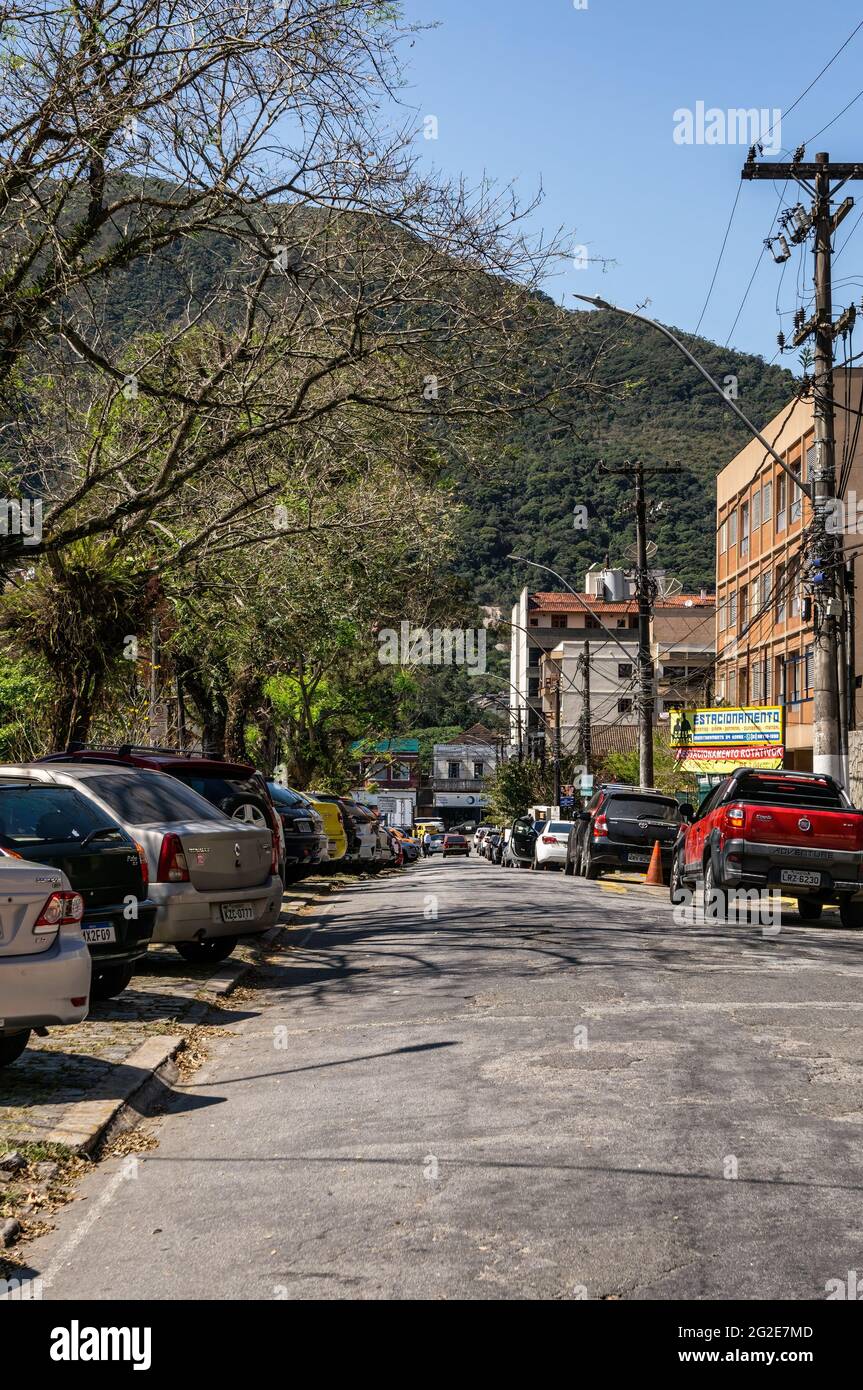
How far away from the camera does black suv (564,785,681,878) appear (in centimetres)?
2830

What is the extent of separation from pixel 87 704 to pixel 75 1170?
43.0ft

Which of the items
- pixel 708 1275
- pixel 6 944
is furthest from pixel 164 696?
pixel 708 1275

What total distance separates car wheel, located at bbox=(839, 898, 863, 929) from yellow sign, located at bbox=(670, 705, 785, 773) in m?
21.7

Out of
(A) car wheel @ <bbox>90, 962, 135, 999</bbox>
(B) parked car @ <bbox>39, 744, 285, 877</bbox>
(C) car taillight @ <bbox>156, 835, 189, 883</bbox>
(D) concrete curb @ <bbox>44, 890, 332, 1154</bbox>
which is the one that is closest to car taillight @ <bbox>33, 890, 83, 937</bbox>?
(D) concrete curb @ <bbox>44, 890, 332, 1154</bbox>

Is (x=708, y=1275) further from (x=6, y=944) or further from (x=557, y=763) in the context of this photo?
(x=557, y=763)

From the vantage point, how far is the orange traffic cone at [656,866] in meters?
28.0

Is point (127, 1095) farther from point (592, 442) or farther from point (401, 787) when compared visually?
point (401, 787)

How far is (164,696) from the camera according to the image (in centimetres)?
2838

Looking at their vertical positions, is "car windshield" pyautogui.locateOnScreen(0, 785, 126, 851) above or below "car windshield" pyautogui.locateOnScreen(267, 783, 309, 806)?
above

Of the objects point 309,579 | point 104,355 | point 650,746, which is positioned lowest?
point 650,746

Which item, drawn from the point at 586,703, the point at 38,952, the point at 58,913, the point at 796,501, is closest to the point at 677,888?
the point at 58,913

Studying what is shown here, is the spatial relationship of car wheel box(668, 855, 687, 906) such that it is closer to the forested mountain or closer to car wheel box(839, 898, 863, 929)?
car wheel box(839, 898, 863, 929)

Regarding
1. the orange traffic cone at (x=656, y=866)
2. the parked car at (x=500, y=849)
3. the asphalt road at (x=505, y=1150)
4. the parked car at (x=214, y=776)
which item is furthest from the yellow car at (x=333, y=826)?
the parked car at (x=500, y=849)

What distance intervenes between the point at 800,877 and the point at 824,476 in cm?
702
